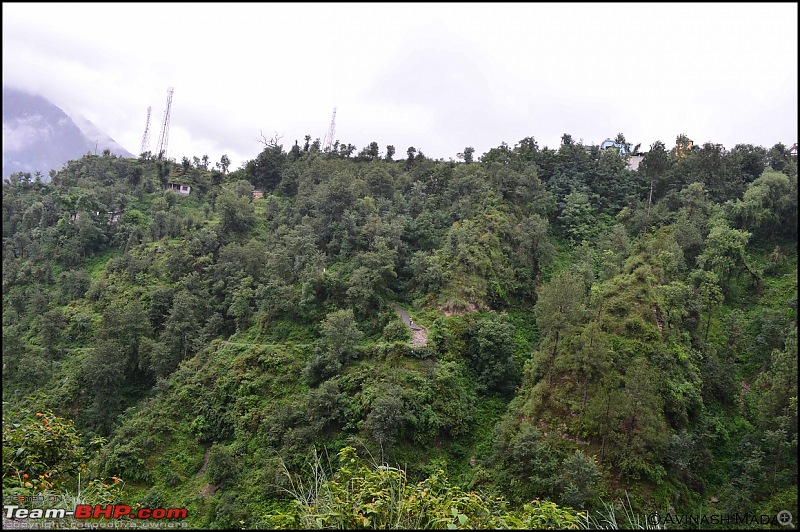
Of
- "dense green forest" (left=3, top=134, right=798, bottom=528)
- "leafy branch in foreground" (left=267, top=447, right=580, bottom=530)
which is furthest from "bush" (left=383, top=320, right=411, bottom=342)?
"leafy branch in foreground" (left=267, top=447, right=580, bottom=530)

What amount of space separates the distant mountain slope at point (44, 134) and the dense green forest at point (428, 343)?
9477 cm

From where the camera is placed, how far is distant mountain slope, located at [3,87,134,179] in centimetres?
11335

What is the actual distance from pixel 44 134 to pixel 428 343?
149 metres

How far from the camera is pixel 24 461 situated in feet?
19.2

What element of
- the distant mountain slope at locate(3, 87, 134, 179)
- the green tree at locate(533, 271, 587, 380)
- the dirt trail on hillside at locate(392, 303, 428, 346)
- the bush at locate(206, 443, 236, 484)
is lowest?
the bush at locate(206, 443, 236, 484)

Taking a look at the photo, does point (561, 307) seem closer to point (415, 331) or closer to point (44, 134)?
point (415, 331)

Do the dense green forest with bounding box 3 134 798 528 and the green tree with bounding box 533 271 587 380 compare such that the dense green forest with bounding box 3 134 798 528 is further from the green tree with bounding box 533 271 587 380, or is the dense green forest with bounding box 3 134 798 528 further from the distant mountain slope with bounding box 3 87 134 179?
the distant mountain slope with bounding box 3 87 134 179

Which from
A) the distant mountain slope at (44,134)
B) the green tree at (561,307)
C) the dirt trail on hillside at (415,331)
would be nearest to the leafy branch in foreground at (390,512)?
the green tree at (561,307)

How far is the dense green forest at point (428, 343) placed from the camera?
1522 cm

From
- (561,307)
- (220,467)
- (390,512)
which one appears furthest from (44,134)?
(390,512)

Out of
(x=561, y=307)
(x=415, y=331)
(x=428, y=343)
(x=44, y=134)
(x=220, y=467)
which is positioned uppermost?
(x=44, y=134)

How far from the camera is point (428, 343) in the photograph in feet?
74.0

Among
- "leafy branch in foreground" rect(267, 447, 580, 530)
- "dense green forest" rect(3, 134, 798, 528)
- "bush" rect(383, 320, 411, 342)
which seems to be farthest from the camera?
"bush" rect(383, 320, 411, 342)

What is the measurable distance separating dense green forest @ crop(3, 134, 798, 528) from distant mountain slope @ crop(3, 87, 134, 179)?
9477 centimetres
